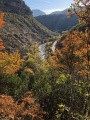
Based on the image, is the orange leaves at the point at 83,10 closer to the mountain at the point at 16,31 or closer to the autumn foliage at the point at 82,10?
the autumn foliage at the point at 82,10

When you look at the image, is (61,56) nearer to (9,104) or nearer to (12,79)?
(12,79)

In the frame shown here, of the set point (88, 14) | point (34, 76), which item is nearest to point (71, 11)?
point (88, 14)

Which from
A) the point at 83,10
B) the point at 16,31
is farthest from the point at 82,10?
the point at 16,31

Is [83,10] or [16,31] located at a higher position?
[16,31]

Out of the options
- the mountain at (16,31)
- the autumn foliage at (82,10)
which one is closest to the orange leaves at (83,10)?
the autumn foliage at (82,10)

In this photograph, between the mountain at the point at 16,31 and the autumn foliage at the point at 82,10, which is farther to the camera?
the mountain at the point at 16,31

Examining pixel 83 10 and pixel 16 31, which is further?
pixel 16 31

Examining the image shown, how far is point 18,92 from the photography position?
9.48 meters

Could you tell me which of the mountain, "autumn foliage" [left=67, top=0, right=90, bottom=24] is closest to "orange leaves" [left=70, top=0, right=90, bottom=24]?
"autumn foliage" [left=67, top=0, right=90, bottom=24]

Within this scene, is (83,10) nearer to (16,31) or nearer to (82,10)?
(82,10)

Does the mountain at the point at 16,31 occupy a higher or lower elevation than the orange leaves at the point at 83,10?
higher

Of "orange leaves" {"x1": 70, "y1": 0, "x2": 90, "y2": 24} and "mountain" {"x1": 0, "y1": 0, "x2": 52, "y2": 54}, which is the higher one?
"mountain" {"x1": 0, "y1": 0, "x2": 52, "y2": 54}

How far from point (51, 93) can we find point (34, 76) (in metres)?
4.40

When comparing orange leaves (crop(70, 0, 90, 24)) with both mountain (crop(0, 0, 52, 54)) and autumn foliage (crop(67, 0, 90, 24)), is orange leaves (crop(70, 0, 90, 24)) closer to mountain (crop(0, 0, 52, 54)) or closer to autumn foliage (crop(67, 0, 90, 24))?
autumn foliage (crop(67, 0, 90, 24))
